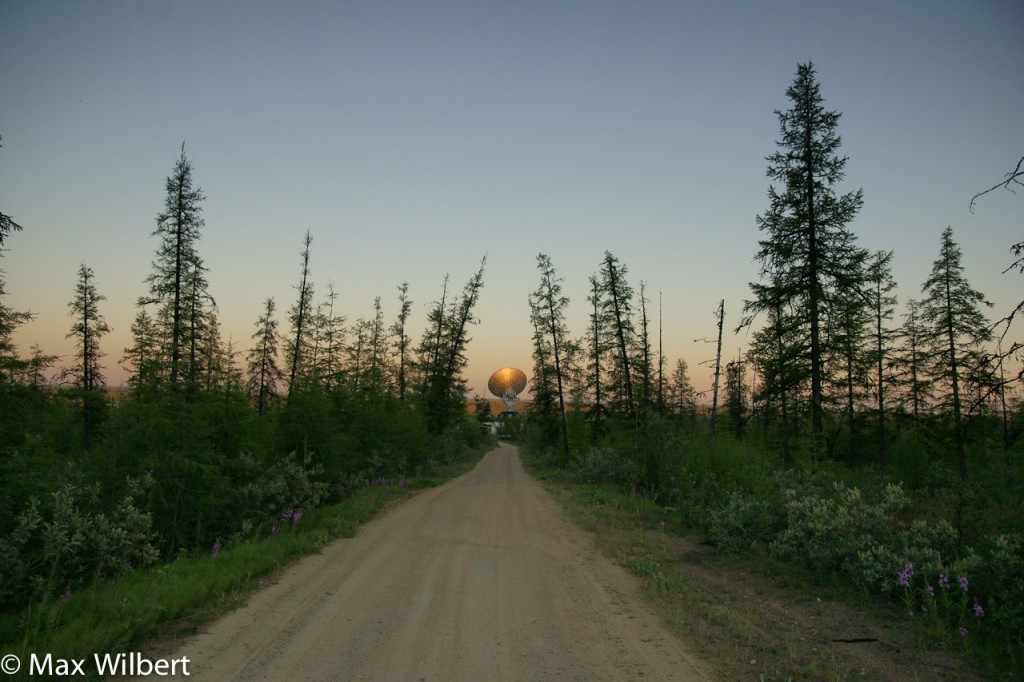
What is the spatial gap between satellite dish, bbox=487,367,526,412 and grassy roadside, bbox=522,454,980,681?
76.6 meters

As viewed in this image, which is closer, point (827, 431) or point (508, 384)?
point (827, 431)

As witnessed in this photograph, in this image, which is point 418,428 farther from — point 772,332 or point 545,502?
point 772,332

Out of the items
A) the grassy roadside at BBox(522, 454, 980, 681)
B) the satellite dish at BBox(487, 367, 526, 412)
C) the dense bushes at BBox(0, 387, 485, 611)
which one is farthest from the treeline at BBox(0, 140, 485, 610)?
the satellite dish at BBox(487, 367, 526, 412)

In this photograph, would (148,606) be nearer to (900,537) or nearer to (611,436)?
(900,537)

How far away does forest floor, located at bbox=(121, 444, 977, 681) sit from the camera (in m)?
5.05

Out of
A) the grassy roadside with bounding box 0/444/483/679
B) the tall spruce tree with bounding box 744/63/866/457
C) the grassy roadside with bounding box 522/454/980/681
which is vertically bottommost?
the grassy roadside with bounding box 522/454/980/681

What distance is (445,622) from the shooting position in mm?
6223

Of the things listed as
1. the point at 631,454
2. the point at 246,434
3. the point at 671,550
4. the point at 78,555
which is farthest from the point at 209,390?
the point at 631,454

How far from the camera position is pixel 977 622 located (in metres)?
5.79

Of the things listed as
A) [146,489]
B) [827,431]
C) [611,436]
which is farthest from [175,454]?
[827,431]

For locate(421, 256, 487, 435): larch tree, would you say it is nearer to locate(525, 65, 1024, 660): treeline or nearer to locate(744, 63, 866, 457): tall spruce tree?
locate(525, 65, 1024, 660): treeline

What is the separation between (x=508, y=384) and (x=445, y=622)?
3260 inches

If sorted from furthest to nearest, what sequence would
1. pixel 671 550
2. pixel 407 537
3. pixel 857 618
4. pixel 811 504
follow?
1. pixel 407 537
2. pixel 671 550
3. pixel 811 504
4. pixel 857 618

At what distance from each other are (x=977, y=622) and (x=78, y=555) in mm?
Answer: 10986
